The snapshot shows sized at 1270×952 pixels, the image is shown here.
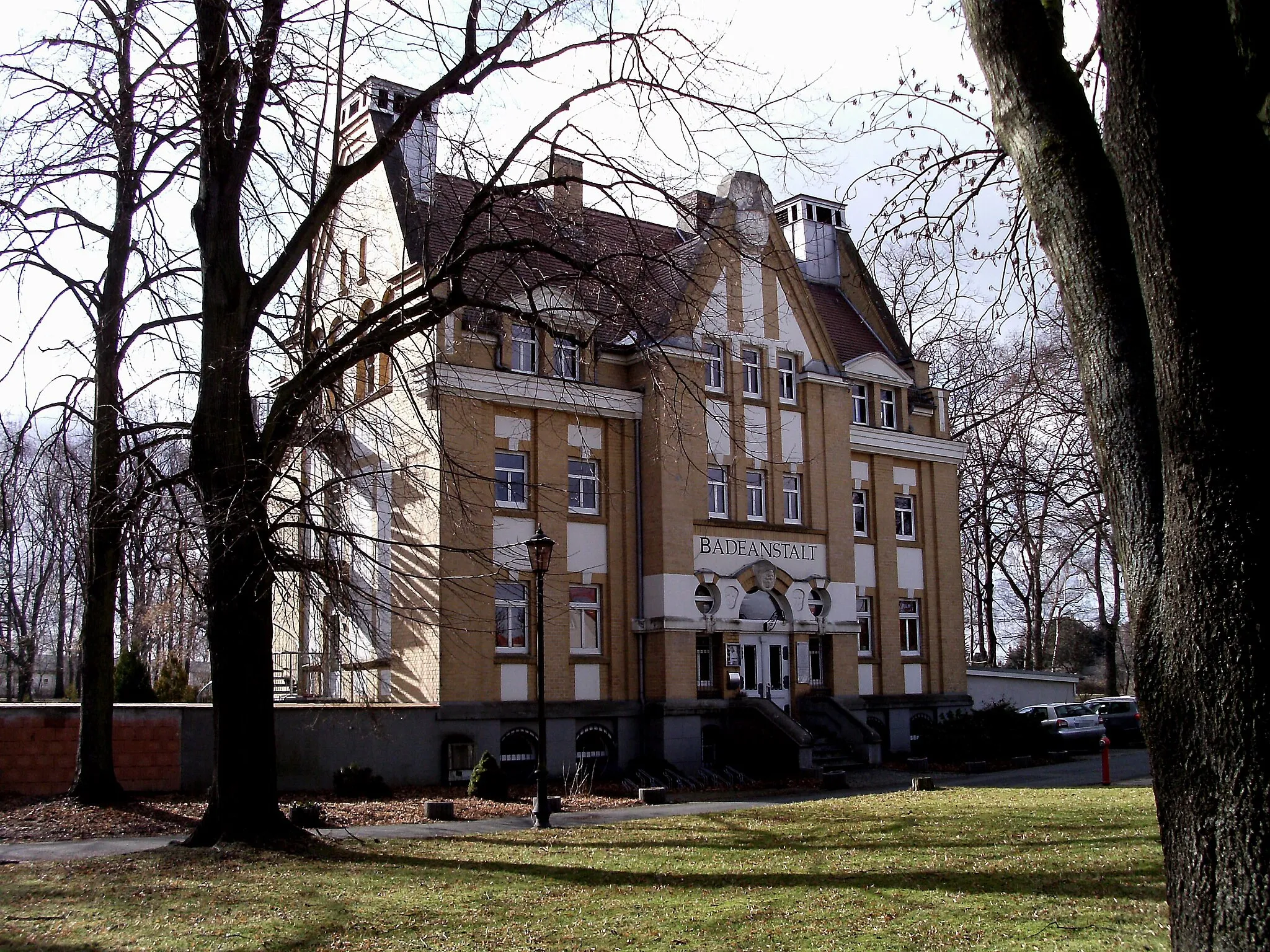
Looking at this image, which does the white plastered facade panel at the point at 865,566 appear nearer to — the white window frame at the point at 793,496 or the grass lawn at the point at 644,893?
the white window frame at the point at 793,496

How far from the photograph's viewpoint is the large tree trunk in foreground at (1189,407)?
533 cm

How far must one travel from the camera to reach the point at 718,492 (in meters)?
33.4

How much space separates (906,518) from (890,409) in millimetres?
3573

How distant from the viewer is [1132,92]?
5.88 meters

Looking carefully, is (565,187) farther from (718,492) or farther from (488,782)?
(718,492)

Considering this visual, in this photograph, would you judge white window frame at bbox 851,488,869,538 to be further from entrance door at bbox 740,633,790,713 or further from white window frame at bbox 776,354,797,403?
entrance door at bbox 740,633,790,713

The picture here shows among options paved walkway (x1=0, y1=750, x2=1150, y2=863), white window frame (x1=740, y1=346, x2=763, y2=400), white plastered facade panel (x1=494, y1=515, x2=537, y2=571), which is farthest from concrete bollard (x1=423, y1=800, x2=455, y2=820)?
white window frame (x1=740, y1=346, x2=763, y2=400)

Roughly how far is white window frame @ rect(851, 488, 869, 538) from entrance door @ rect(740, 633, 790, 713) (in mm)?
5220

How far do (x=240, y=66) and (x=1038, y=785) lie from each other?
2028cm

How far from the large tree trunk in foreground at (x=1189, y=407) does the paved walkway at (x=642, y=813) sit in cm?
1303

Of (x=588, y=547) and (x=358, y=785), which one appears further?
(x=588, y=547)

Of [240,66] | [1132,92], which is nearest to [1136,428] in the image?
[1132,92]

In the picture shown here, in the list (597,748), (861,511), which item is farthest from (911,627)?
(597,748)

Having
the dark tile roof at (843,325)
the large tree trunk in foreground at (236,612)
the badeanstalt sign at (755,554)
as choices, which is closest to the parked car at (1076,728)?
the badeanstalt sign at (755,554)
